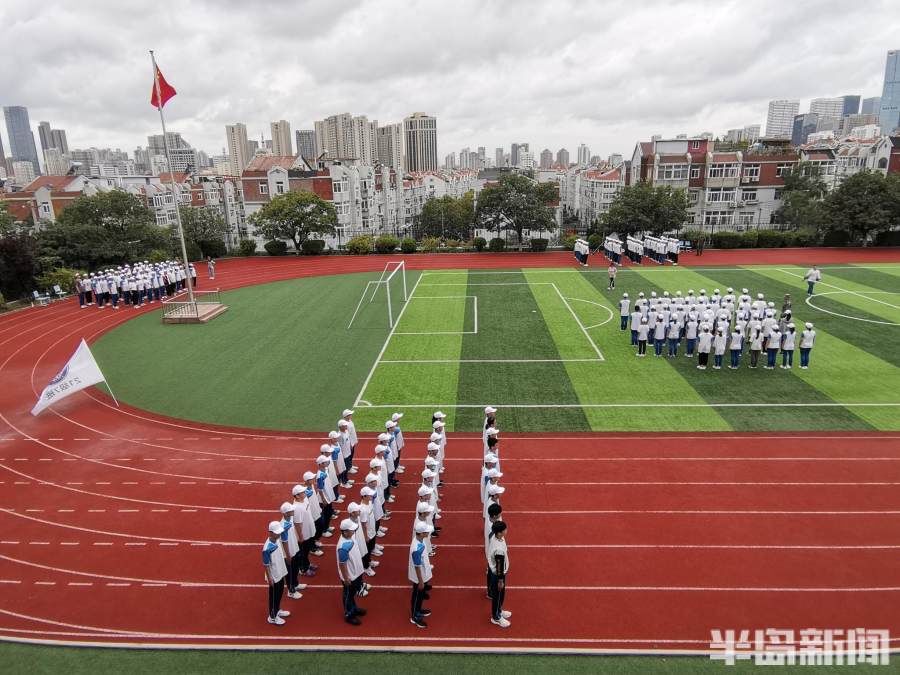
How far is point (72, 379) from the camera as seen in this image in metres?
14.5

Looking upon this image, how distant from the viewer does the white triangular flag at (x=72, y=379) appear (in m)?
14.3

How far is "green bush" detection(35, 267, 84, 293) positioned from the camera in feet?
94.2

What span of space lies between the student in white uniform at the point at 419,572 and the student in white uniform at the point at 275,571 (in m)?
1.75

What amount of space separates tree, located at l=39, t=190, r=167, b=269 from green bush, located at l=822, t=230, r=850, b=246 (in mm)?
46487

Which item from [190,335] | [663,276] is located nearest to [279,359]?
[190,335]

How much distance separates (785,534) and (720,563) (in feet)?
5.12

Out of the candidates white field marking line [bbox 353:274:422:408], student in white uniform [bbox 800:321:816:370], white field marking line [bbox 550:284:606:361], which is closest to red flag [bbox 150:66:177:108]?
white field marking line [bbox 353:274:422:408]

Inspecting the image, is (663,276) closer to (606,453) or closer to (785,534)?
(606,453)

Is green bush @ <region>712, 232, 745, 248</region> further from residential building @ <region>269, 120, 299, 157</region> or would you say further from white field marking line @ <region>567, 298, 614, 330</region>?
residential building @ <region>269, 120, 299, 157</region>

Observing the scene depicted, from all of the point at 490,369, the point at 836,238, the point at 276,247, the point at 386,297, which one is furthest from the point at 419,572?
the point at 836,238

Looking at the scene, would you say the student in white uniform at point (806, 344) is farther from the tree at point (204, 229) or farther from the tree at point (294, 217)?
the tree at point (204, 229)

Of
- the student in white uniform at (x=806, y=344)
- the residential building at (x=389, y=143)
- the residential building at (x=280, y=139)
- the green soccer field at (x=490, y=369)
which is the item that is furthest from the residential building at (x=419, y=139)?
the student in white uniform at (x=806, y=344)

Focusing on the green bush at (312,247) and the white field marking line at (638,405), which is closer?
the white field marking line at (638,405)

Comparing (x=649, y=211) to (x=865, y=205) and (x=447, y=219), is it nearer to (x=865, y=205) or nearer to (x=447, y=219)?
(x=865, y=205)
